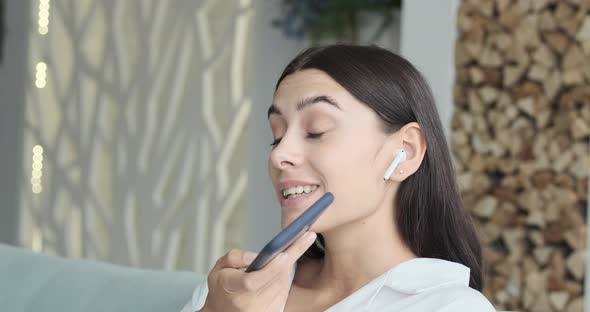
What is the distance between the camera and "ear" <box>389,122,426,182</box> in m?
1.38

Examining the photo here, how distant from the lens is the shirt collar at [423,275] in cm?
130

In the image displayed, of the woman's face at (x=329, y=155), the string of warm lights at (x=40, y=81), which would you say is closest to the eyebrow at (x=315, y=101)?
the woman's face at (x=329, y=155)

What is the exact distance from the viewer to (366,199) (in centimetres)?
135

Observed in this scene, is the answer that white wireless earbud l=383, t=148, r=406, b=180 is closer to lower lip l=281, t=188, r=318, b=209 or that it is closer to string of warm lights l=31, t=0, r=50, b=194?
lower lip l=281, t=188, r=318, b=209

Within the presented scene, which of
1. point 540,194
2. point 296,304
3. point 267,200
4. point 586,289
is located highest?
point 296,304

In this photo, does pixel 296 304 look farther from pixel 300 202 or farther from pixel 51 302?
pixel 51 302

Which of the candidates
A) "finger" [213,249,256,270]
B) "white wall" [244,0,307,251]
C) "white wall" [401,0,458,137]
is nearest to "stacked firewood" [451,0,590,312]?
"white wall" [401,0,458,137]

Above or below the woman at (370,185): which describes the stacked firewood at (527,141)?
below

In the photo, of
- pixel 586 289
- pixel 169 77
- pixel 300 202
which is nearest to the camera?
pixel 300 202

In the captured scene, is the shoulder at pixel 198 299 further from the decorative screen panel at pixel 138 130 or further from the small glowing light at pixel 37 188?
the small glowing light at pixel 37 188

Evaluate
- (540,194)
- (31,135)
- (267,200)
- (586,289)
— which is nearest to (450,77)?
(540,194)

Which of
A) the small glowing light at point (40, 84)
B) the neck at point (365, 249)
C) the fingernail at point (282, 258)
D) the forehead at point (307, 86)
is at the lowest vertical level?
the small glowing light at point (40, 84)

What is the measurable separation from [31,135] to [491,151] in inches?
92.4

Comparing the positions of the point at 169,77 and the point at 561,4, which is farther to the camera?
the point at 169,77
